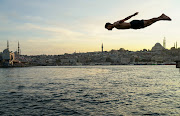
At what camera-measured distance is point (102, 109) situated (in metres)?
18.0

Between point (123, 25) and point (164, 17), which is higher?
point (164, 17)

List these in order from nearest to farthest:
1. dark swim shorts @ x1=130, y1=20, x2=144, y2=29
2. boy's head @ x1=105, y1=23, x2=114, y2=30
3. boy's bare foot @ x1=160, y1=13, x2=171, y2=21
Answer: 1. boy's bare foot @ x1=160, y1=13, x2=171, y2=21
2. dark swim shorts @ x1=130, y1=20, x2=144, y2=29
3. boy's head @ x1=105, y1=23, x2=114, y2=30

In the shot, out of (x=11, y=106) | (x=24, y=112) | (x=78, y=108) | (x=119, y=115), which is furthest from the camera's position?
(x=11, y=106)

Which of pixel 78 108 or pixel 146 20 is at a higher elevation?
pixel 146 20

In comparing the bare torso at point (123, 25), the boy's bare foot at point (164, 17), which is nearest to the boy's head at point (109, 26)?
the bare torso at point (123, 25)

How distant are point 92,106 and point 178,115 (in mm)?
7913

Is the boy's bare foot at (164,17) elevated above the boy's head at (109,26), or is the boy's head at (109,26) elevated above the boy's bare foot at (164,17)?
the boy's bare foot at (164,17)

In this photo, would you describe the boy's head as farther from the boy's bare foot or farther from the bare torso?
the boy's bare foot

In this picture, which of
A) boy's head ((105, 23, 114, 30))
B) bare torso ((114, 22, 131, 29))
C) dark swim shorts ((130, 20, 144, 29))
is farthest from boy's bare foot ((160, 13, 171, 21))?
boy's head ((105, 23, 114, 30))

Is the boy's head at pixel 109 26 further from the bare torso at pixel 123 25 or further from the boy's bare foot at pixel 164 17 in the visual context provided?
the boy's bare foot at pixel 164 17

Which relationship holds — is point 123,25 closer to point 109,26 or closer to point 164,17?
point 109,26

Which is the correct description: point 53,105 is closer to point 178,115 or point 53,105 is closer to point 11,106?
point 11,106

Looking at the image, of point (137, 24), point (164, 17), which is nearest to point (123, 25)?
point (137, 24)

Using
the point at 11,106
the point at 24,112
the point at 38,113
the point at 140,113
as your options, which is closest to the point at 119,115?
the point at 140,113
